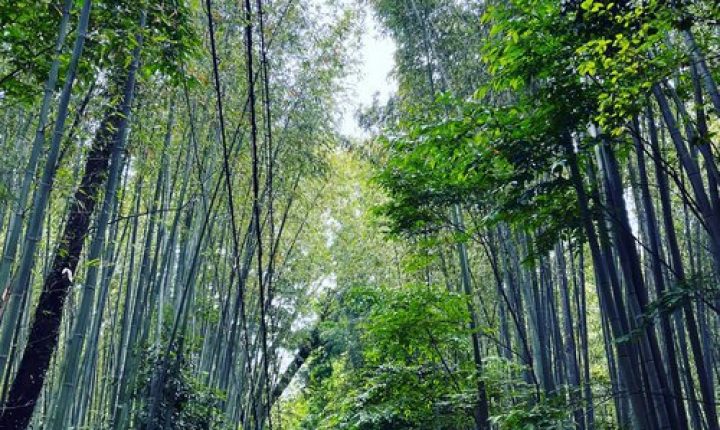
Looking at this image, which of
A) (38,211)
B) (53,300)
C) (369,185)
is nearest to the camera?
(38,211)

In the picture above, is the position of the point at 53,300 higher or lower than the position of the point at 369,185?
lower

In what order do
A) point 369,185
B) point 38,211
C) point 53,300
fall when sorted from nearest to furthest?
point 38,211, point 53,300, point 369,185

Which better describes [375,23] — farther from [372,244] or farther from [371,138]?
[372,244]

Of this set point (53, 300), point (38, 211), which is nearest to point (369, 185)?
point (53, 300)

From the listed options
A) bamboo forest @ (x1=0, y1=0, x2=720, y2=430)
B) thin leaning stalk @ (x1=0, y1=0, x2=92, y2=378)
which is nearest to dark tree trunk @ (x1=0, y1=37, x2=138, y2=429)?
bamboo forest @ (x1=0, y1=0, x2=720, y2=430)

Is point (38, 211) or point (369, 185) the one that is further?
point (369, 185)

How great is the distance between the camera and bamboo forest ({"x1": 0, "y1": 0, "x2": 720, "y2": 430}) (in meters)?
2.64

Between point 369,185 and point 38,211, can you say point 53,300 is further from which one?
point 369,185

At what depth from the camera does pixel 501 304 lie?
654cm

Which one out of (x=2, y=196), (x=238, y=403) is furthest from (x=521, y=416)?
(x=238, y=403)

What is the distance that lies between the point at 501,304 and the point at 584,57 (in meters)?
4.06

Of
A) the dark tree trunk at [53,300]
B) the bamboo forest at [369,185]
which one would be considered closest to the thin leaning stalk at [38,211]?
the bamboo forest at [369,185]

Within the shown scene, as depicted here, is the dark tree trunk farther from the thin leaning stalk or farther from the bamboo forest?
the thin leaning stalk

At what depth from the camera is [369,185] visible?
5695 mm
